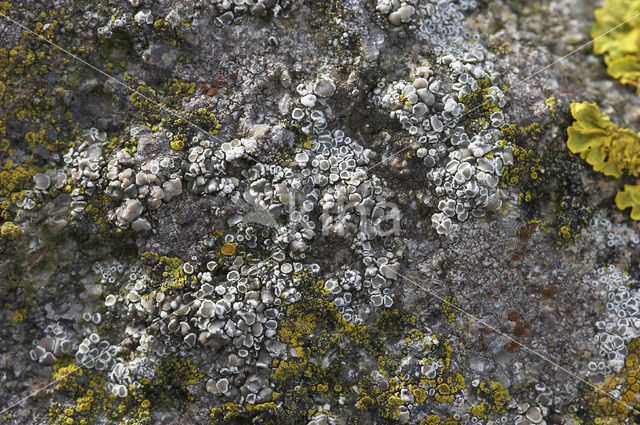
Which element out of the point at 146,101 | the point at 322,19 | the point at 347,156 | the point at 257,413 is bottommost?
the point at 257,413

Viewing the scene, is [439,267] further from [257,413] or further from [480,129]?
[257,413]

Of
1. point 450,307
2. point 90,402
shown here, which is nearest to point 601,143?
point 450,307

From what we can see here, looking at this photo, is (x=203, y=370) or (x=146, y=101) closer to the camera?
(x=203, y=370)

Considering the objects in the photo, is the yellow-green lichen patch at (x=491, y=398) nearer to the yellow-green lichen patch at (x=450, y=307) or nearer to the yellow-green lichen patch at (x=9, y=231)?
the yellow-green lichen patch at (x=450, y=307)

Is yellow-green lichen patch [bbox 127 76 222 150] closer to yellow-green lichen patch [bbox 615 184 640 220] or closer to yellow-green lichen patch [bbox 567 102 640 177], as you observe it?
yellow-green lichen patch [bbox 567 102 640 177]

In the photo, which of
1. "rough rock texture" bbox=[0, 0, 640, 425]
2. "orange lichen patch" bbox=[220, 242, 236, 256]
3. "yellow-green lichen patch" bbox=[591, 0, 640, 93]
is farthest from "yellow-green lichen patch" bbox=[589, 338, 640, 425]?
"orange lichen patch" bbox=[220, 242, 236, 256]

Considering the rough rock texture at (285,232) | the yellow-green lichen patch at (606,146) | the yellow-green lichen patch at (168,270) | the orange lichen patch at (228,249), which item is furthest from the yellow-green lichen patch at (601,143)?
the yellow-green lichen patch at (168,270)

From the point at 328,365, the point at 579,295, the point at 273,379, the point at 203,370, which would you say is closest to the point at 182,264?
the point at 203,370
